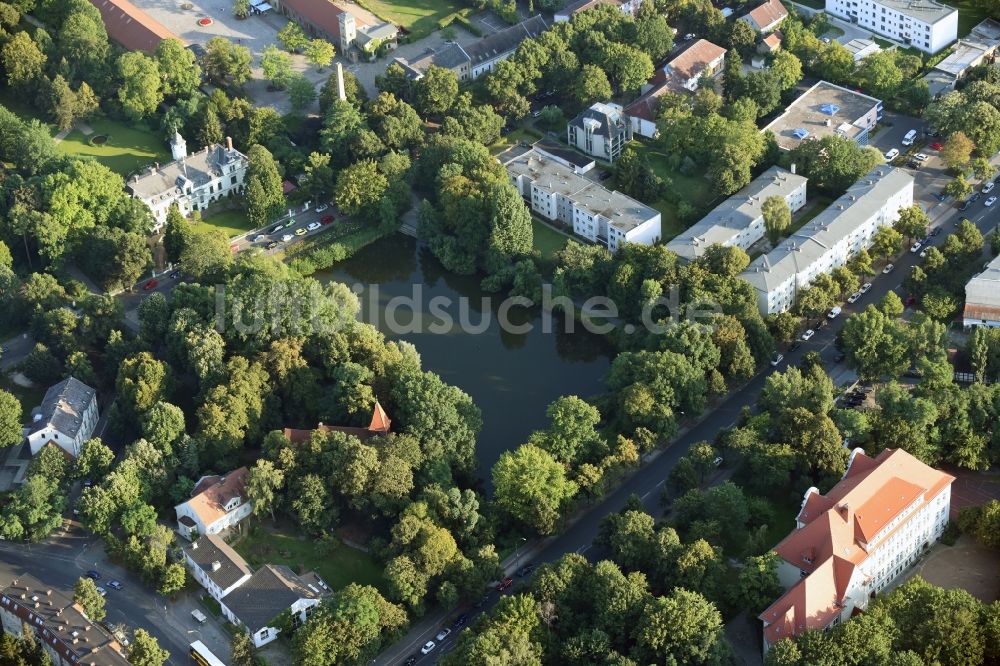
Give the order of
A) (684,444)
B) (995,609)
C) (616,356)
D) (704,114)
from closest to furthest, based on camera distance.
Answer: (995,609)
(684,444)
(616,356)
(704,114)

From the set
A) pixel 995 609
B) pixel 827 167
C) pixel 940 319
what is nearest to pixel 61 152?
pixel 827 167

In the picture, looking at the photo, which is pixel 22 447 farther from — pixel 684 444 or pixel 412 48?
pixel 412 48

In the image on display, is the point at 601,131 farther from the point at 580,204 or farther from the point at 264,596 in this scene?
the point at 264,596

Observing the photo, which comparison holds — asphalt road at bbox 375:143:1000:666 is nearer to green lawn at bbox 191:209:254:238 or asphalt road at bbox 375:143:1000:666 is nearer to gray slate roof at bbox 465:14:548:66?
gray slate roof at bbox 465:14:548:66

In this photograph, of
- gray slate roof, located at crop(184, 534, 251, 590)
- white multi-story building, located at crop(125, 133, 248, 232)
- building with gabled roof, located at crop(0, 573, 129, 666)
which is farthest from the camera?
white multi-story building, located at crop(125, 133, 248, 232)

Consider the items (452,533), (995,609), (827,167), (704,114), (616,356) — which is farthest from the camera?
(704,114)

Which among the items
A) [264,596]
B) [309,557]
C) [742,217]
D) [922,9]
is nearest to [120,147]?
[309,557]

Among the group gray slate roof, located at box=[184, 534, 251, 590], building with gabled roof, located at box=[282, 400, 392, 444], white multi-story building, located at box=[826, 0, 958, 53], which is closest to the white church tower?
building with gabled roof, located at box=[282, 400, 392, 444]
